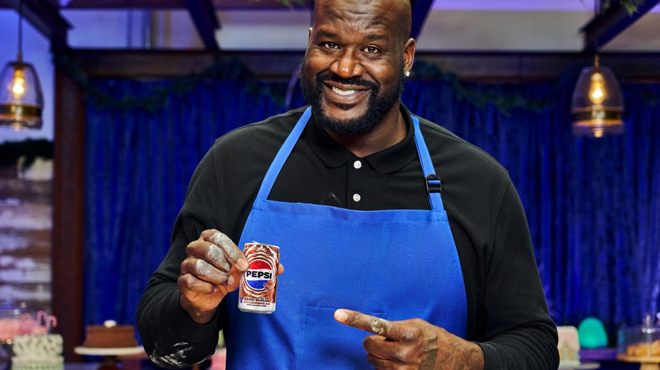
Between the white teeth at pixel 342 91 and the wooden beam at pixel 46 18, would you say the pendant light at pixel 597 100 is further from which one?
the white teeth at pixel 342 91

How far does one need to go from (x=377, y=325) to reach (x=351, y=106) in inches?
19.8

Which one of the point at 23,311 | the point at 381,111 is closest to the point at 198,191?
the point at 381,111

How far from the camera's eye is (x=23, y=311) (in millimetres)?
5348

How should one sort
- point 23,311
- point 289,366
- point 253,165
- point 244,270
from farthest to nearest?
point 23,311, point 253,165, point 289,366, point 244,270

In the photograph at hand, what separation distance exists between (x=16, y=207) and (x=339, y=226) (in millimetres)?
6099

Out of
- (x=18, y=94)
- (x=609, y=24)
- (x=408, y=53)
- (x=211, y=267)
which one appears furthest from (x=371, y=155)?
(x=609, y=24)

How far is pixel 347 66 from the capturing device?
1.75 metres

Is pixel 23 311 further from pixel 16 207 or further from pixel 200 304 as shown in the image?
pixel 200 304

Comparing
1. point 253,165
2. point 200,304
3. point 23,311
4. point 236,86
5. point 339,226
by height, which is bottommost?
point 23,311

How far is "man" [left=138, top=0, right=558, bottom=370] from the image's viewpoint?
1.73 meters

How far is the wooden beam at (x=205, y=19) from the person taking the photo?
242 inches

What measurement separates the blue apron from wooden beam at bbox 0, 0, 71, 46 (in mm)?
5028

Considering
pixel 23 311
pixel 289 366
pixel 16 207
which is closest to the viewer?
pixel 289 366

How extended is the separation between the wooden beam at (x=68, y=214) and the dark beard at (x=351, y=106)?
594 cm
